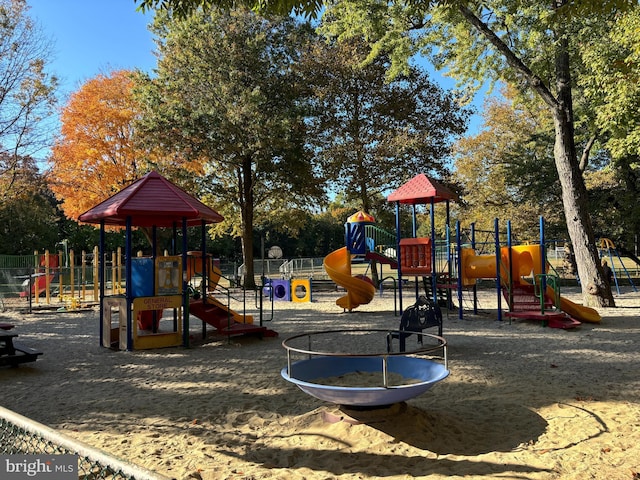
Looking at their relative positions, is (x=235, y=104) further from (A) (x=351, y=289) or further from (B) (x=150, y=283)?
(B) (x=150, y=283)

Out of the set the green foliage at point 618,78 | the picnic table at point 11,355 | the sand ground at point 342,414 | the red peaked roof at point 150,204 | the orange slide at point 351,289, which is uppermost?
the green foliage at point 618,78

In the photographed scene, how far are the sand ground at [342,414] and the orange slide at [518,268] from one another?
9.07 feet

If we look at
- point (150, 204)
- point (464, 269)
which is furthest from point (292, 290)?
point (150, 204)

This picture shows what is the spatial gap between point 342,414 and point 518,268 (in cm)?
1040

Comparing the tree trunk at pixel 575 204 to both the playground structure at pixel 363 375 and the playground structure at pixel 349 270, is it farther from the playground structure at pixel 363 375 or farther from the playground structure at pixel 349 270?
the playground structure at pixel 363 375

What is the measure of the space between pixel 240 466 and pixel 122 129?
2678 centimetres

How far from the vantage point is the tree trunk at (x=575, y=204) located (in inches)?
630

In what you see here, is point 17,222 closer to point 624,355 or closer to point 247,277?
point 247,277

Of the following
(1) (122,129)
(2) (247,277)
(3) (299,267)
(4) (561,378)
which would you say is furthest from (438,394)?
→ (3) (299,267)

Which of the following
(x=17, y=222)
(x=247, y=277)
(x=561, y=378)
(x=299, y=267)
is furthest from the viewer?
(x=17, y=222)

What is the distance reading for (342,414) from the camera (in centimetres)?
513

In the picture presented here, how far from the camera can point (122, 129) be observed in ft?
91.1

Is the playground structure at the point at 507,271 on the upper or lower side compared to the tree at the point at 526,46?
lower

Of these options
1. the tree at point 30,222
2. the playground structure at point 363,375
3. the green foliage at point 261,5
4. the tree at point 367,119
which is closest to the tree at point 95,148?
the tree at point 30,222
